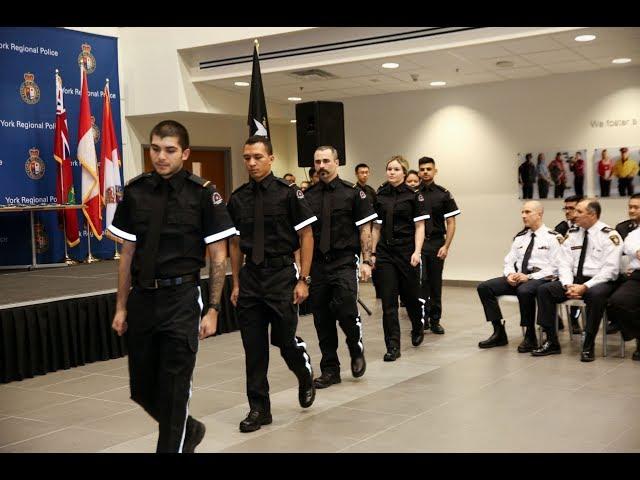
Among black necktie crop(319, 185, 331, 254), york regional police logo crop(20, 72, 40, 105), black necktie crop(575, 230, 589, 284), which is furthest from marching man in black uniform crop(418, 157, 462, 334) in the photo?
york regional police logo crop(20, 72, 40, 105)

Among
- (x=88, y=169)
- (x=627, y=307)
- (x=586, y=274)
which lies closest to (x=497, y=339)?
(x=586, y=274)

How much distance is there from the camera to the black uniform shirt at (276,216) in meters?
4.56

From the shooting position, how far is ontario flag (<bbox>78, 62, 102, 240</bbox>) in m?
10.1

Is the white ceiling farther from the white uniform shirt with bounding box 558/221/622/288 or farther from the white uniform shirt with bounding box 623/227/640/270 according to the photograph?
the white uniform shirt with bounding box 623/227/640/270

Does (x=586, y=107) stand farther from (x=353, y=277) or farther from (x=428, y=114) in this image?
(x=353, y=277)

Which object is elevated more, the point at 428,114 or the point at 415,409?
the point at 428,114

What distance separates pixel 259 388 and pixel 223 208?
1.36 metres

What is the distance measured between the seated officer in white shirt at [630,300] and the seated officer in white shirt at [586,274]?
0.30 feet

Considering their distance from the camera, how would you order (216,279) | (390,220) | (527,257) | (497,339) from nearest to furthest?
(216,279), (390,220), (527,257), (497,339)

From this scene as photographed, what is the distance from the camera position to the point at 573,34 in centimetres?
796

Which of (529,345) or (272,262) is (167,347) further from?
(529,345)

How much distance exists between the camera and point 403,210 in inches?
266

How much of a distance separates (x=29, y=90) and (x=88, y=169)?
4.26ft
